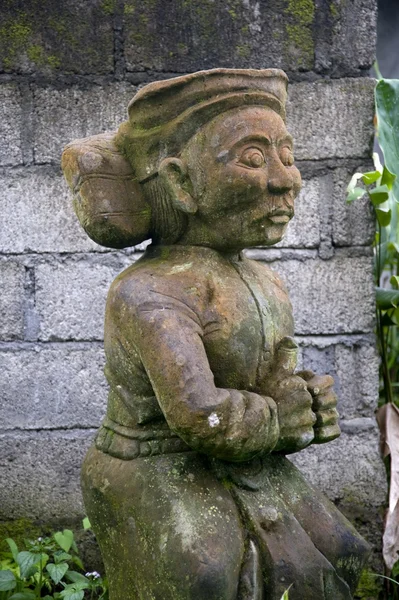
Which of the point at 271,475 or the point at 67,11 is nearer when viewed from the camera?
the point at 271,475

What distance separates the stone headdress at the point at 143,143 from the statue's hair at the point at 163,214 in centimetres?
2

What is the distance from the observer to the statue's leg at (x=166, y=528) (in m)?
1.72

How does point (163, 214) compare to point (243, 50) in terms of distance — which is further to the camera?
point (243, 50)

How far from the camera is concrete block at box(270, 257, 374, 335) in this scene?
303 centimetres

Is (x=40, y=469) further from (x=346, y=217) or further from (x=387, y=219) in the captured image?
(x=387, y=219)

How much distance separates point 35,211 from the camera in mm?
2979

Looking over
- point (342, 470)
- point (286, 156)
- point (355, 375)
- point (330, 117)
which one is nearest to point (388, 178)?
point (330, 117)

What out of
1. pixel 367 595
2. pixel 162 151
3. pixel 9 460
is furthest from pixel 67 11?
pixel 367 595

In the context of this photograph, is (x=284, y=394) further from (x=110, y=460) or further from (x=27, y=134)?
(x=27, y=134)

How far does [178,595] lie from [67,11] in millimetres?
2086

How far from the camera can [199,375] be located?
1.72 meters

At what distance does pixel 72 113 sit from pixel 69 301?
68 cm

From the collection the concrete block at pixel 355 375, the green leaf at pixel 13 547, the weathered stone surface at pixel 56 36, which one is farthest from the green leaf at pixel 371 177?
the green leaf at pixel 13 547

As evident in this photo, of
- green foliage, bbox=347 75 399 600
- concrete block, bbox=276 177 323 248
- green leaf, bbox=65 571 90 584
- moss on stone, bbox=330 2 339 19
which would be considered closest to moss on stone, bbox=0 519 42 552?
green leaf, bbox=65 571 90 584
